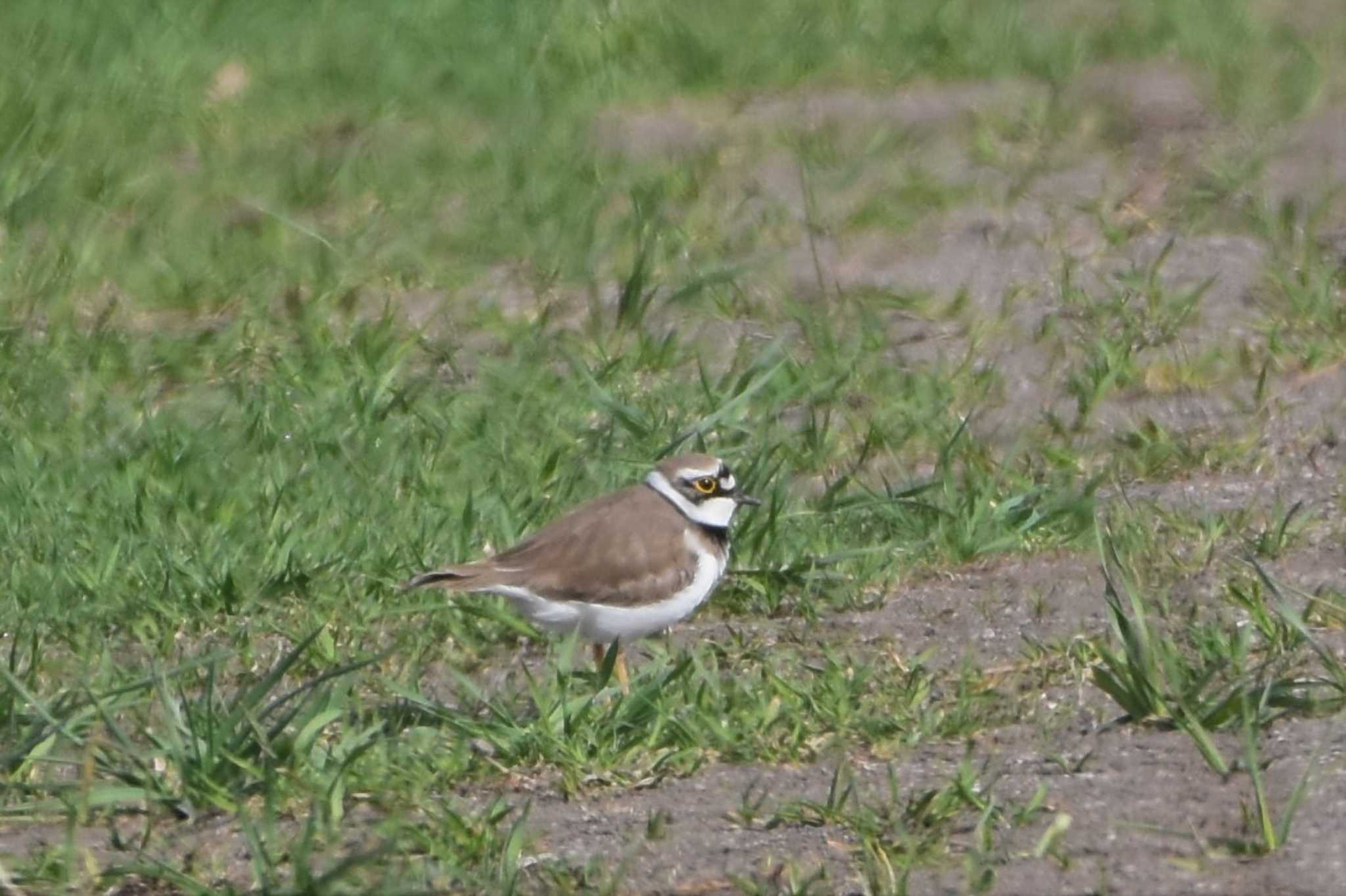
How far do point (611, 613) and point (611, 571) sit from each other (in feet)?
0.37

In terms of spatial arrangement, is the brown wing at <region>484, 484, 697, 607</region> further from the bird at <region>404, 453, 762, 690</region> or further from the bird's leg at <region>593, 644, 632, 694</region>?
the bird's leg at <region>593, 644, 632, 694</region>

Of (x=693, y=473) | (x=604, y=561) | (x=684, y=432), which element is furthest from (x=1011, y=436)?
(x=604, y=561)

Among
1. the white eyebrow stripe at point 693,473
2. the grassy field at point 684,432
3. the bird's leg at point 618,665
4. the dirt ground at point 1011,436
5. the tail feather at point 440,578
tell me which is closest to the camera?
the dirt ground at point 1011,436

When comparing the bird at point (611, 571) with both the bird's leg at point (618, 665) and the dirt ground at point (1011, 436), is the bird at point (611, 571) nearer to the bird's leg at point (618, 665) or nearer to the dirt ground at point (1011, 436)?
the bird's leg at point (618, 665)

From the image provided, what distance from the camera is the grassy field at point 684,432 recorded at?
5363 mm

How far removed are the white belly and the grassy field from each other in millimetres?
193

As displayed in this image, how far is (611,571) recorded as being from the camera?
21.9 ft

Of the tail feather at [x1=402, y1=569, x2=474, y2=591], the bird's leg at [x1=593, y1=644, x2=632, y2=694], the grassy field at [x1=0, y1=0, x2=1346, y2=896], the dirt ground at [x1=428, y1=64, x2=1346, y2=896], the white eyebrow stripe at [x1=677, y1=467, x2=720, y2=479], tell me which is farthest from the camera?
the white eyebrow stripe at [x1=677, y1=467, x2=720, y2=479]

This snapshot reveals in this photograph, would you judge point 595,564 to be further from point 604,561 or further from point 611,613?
point 611,613

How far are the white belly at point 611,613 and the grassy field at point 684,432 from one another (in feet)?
0.63

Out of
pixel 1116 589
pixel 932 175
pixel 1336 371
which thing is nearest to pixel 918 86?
pixel 932 175

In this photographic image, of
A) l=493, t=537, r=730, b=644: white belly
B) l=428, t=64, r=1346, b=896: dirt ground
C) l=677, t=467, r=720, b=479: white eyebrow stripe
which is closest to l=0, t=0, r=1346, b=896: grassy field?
l=428, t=64, r=1346, b=896: dirt ground

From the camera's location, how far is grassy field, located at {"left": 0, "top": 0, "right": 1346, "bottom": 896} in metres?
5.36

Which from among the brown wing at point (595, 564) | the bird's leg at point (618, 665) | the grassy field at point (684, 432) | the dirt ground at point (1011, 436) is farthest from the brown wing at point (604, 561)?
the dirt ground at point (1011, 436)
